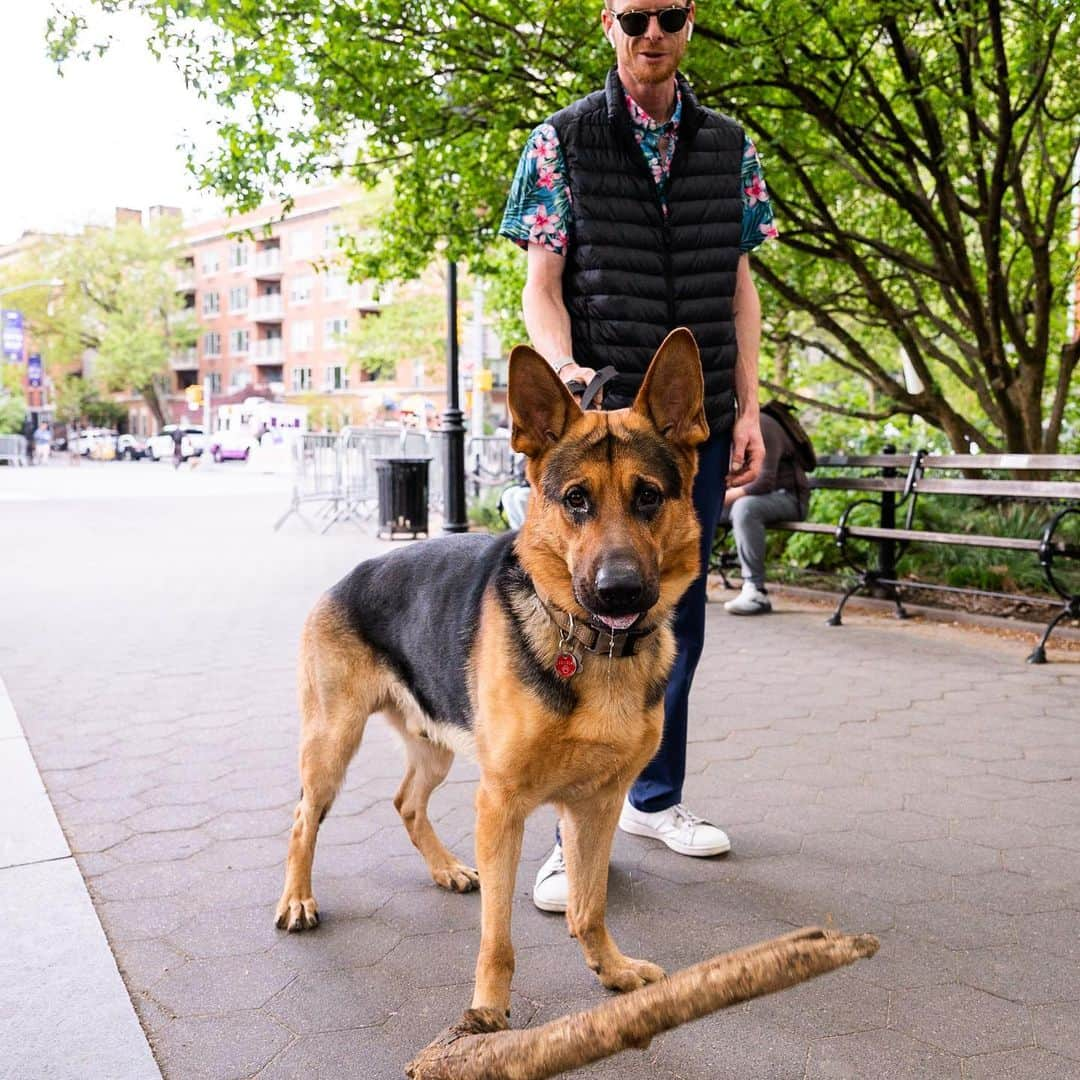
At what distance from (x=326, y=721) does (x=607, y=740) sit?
103 centimetres

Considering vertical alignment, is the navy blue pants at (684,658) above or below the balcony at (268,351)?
below

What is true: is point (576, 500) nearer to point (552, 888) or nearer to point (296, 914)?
point (552, 888)

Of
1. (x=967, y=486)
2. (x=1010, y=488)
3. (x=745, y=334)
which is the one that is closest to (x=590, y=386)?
(x=745, y=334)

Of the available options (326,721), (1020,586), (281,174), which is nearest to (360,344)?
(281,174)

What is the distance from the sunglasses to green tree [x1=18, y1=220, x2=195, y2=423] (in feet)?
237

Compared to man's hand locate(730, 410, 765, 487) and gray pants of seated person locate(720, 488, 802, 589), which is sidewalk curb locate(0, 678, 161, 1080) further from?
gray pants of seated person locate(720, 488, 802, 589)

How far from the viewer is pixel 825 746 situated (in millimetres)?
5137

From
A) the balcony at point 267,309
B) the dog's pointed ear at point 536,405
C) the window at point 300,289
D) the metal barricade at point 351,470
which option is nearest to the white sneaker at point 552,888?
the dog's pointed ear at point 536,405

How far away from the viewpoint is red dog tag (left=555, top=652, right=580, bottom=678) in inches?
107

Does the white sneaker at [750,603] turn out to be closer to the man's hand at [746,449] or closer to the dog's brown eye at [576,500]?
the man's hand at [746,449]

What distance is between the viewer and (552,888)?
336cm

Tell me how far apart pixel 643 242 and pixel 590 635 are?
60.5 inches

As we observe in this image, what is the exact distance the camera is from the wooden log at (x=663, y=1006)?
1.98 meters

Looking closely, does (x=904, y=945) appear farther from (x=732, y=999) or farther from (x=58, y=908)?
(x=58, y=908)
